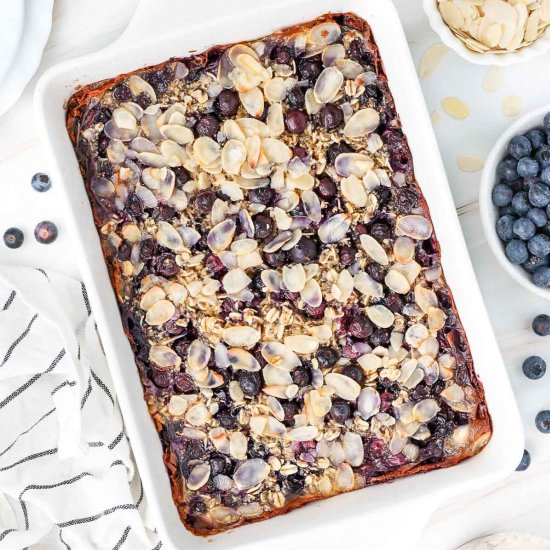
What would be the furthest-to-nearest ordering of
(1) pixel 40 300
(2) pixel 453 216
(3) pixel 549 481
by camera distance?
1. (3) pixel 549 481
2. (1) pixel 40 300
3. (2) pixel 453 216

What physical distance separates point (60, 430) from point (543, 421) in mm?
981

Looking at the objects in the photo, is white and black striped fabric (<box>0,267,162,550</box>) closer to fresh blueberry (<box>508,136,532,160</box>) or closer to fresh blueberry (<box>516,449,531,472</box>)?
fresh blueberry (<box>516,449,531,472</box>)

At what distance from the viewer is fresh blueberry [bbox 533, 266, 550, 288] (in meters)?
1.70

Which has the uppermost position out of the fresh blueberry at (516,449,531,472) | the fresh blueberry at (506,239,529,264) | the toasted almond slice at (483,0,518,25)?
the toasted almond slice at (483,0,518,25)

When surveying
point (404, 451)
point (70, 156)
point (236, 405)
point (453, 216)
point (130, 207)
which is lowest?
point (404, 451)

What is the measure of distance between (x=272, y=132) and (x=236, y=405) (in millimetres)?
505

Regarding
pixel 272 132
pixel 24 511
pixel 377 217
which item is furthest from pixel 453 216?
pixel 24 511

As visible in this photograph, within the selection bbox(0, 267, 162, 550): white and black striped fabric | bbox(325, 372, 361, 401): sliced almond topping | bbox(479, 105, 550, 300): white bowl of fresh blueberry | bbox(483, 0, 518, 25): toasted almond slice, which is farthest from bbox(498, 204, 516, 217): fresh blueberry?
bbox(0, 267, 162, 550): white and black striped fabric

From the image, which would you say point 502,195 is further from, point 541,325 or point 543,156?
point 541,325

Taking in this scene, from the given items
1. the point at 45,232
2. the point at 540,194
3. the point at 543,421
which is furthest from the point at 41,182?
the point at 543,421

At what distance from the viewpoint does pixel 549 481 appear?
1.88 metres

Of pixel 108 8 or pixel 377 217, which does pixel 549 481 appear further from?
pixel 108 8

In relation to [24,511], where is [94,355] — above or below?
above

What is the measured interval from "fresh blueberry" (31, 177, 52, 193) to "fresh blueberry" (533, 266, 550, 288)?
99 cm
